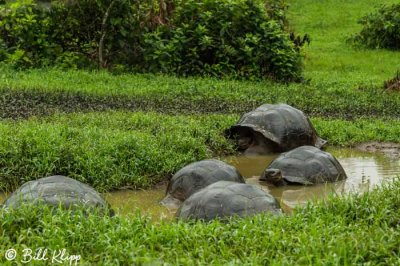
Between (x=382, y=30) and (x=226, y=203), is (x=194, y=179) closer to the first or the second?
(x=226, y=203)

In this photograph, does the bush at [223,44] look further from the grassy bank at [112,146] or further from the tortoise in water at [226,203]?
the tortoise in water at [226,203]

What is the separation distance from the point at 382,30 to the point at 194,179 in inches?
488

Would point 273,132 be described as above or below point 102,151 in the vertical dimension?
below

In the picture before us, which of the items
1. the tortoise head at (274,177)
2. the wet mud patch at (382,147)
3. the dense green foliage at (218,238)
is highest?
the dense green foliage at (218,238)

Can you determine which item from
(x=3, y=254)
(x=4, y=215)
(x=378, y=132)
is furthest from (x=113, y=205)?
(x=378, y=132)

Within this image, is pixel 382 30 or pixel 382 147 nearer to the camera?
pixel 382 147

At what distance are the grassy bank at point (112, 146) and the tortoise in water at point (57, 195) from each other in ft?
4.38

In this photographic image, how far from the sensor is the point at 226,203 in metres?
4.85

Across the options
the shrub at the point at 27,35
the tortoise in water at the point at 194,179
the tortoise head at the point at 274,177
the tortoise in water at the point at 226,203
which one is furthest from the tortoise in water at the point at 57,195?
the shrub at the point at 27,35

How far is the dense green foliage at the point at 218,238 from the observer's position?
390 centimetres

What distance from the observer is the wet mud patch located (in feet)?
26.7

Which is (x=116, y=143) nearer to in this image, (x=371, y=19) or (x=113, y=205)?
(x=113, y=205)

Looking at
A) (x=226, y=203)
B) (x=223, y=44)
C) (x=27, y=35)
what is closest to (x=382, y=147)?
(x=226, y=203)

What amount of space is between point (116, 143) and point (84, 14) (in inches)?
267
